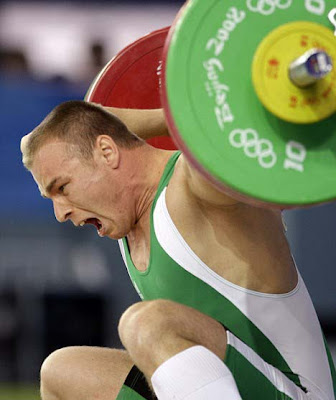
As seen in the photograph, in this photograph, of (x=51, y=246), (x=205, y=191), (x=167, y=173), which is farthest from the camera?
(x=51, y=246)

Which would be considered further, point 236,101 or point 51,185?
point 51,185

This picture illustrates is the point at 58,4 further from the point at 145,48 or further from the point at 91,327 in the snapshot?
the point at 145,48

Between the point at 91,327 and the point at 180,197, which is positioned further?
the point at 91,327

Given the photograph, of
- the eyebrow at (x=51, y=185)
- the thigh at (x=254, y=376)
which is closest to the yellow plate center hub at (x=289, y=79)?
the thigh at (x=254, y=376)

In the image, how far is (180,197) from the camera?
2.21 metres

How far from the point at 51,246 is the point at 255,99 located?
3205 mm

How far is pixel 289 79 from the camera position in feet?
6.38

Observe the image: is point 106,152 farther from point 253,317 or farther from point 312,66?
point 312,66

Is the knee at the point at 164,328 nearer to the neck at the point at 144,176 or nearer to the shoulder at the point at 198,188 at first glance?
the shoulder at the point at 198,188

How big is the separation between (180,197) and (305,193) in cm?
36

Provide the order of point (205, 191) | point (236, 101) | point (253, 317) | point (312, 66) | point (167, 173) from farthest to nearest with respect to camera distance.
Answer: point (167, 173)
point (253, 317)
point (205, 191)
point (236, 101)
point (312, 66)

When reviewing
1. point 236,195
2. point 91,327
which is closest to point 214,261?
point 236,195

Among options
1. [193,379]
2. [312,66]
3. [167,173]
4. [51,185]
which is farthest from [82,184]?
[312,66]

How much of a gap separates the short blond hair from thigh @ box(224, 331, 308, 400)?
0.60 meters
